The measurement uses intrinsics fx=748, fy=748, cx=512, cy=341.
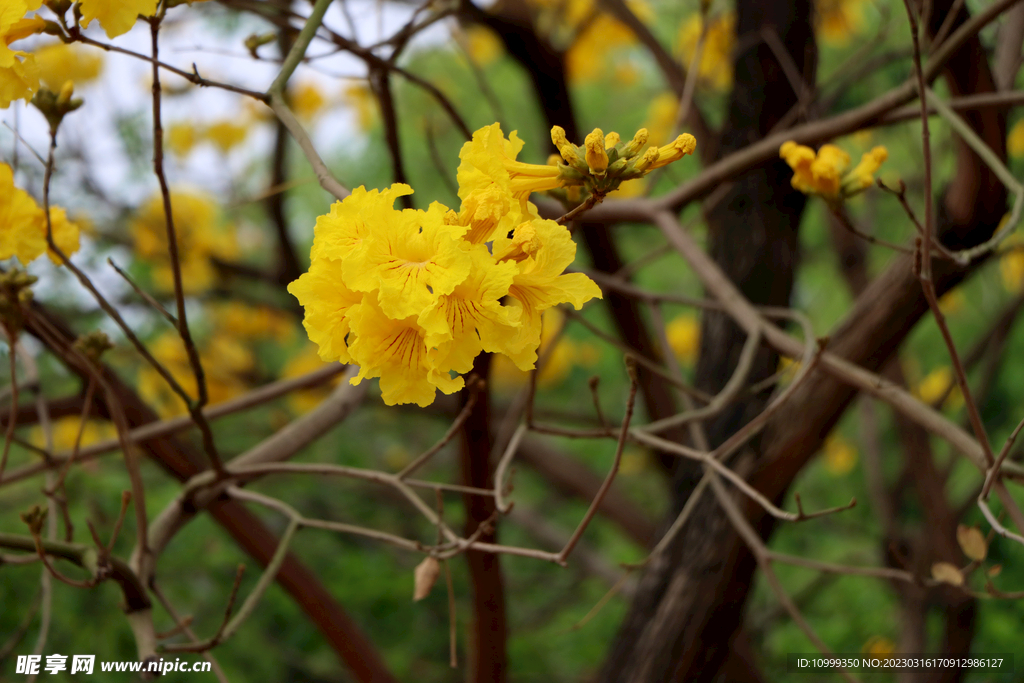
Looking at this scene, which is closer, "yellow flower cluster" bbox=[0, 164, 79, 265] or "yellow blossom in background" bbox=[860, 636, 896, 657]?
"yellow flower cluster" bbox=[0, 164, 79, 265]

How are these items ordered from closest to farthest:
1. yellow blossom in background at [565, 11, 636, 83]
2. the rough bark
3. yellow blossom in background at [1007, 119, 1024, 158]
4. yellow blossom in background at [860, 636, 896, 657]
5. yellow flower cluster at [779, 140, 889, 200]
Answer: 1. yellow flower cluster at [779, 140, 889, 200]
2. the rough bark
3. yellow blossom in background at [860, 636, 896, 657]
4. yellow blossom in background at [565, 11, 636, 83]
5. yellow blossom in background at [1007, 119, 1024, 158]

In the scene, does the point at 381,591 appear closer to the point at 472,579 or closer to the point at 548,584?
the point at 548,584

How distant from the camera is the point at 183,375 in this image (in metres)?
4.11

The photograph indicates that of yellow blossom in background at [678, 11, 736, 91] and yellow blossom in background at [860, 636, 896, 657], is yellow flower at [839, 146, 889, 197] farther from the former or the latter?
yellow blossom in background at [860, 636, 896, 657]

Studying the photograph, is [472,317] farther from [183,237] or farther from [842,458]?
[842,458]

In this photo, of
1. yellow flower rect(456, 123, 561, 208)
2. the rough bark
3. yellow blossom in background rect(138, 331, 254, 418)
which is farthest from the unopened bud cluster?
yellow blossom in background rect(138, 331, 254, 418)

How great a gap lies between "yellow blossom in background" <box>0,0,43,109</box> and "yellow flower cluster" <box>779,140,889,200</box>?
127 cm

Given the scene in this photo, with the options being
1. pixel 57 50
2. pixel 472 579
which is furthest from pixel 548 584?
pixel 57 50

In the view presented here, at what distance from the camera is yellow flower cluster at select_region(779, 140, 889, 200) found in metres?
1.44

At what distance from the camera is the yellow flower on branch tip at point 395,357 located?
860 millimetres

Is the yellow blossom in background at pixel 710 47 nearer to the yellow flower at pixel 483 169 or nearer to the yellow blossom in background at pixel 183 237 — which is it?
the yellow blossom in background at pixel 183 237

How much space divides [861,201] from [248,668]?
4703mm

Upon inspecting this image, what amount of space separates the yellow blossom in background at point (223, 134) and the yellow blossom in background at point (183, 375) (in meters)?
1.38

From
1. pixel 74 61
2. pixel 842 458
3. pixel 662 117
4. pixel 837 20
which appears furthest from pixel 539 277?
pixel 842 458
